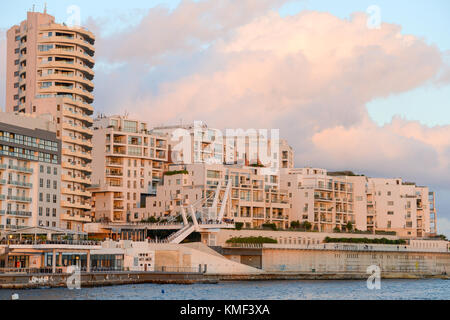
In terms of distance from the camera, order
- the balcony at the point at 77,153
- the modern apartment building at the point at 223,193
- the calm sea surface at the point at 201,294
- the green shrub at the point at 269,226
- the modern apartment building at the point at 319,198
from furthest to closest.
Answer: the modern apartment building at the point at 319,198
the green shrub at the point at 269,226
the modern apartment building at the point at 223,193
the balcony at the point at 77,153
the calm sea surface at the point at 201,294

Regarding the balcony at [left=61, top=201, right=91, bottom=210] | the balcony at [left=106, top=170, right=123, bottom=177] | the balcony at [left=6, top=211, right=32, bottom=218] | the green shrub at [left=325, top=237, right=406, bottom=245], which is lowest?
the green shrub at [left=325, top=237, right=406, bottom=245]

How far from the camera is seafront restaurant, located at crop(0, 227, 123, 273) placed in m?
93.7

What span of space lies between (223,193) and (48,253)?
175 feet

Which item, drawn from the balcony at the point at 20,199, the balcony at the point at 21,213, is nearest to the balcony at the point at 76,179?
the balcony at the point at 20,199

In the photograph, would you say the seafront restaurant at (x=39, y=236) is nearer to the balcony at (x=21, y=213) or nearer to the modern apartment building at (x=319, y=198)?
the balcony at (x=21, y=213)

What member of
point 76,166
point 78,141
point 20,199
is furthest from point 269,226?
point 20,199

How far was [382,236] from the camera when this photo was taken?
527 ft

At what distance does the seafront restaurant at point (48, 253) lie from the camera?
93688 mm

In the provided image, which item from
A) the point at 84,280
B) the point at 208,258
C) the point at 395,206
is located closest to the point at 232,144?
the point at 395,206

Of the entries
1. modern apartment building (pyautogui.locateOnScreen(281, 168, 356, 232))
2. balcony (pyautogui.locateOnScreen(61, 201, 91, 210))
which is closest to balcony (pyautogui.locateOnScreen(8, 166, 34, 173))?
balcony (pyautogui.locateOnScreen(61, 201, 91, 210))

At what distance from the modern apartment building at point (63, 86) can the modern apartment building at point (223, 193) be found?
52.0ft

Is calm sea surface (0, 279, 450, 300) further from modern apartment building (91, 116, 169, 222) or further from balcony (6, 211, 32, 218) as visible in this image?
modern apartment building (91, 116, 169, 222)

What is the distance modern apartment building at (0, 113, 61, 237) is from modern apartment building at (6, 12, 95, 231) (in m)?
5.35
